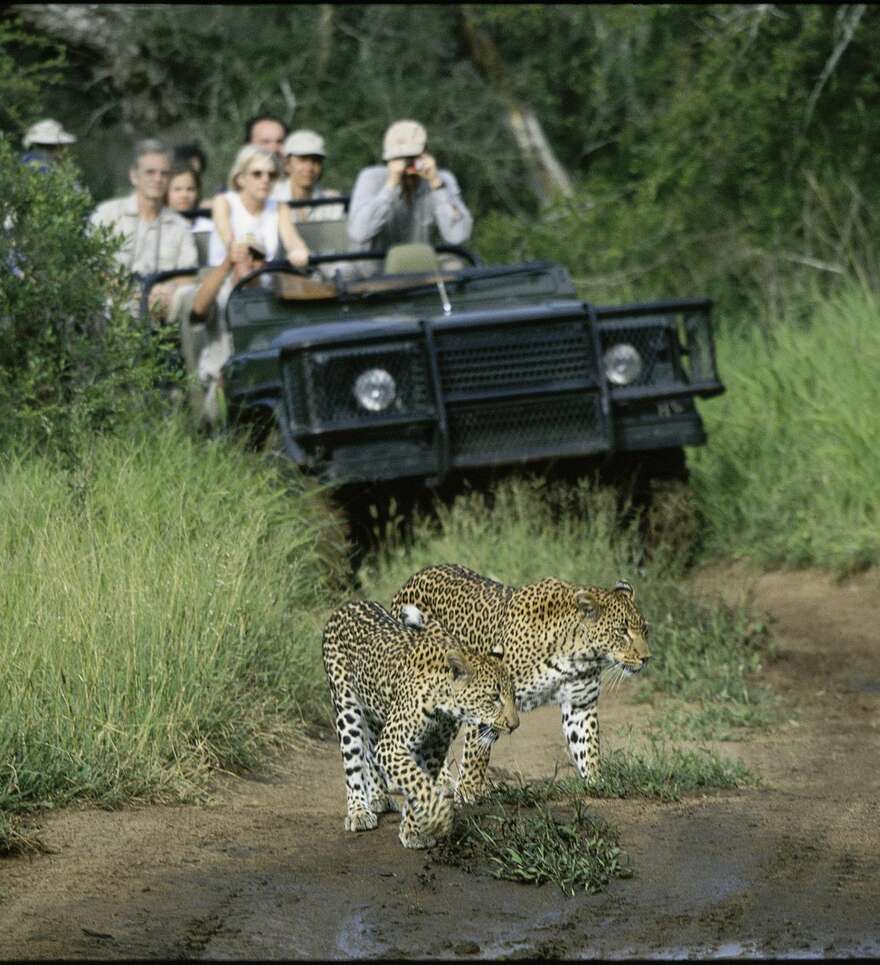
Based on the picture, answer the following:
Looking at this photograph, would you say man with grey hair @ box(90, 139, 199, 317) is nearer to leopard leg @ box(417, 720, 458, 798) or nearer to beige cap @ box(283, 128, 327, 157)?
beige cap @ box(283, 128, 327, 157)

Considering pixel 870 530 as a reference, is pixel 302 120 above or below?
above

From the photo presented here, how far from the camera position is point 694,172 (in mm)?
13055

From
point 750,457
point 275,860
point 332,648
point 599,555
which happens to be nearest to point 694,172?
point 750,457

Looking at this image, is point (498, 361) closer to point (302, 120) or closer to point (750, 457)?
point (750, 457)

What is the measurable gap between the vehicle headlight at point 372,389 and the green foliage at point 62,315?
2.92 feet

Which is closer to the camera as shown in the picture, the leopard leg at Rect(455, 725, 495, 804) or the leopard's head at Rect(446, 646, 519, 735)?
the leopard's head at Rect(446, 646, 519, 735)

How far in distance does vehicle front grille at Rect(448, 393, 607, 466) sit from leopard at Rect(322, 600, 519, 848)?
105 inches

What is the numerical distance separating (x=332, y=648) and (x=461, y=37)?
43.7ft

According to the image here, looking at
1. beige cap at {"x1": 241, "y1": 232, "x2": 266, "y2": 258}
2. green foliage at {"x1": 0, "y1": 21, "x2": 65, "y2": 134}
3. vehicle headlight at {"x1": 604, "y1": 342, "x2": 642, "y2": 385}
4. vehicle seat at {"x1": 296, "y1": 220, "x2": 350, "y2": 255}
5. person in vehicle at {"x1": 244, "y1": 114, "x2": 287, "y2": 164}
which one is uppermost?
green foliage at {"x1": 0, "y1": 21, "x2": 65, "y2": 134}

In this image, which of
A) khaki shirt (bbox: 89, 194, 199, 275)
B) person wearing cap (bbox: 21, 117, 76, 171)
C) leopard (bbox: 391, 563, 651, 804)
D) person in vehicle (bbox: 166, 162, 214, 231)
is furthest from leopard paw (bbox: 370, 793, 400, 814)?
person in vehicle (bbox: 166, 162, 214, 231)

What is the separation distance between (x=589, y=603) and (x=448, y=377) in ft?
9.49

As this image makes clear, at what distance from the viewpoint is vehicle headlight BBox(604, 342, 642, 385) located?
8867 mm

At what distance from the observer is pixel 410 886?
485cm

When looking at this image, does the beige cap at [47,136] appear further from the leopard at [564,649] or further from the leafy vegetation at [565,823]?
the leafy vegetation at [565,823]
